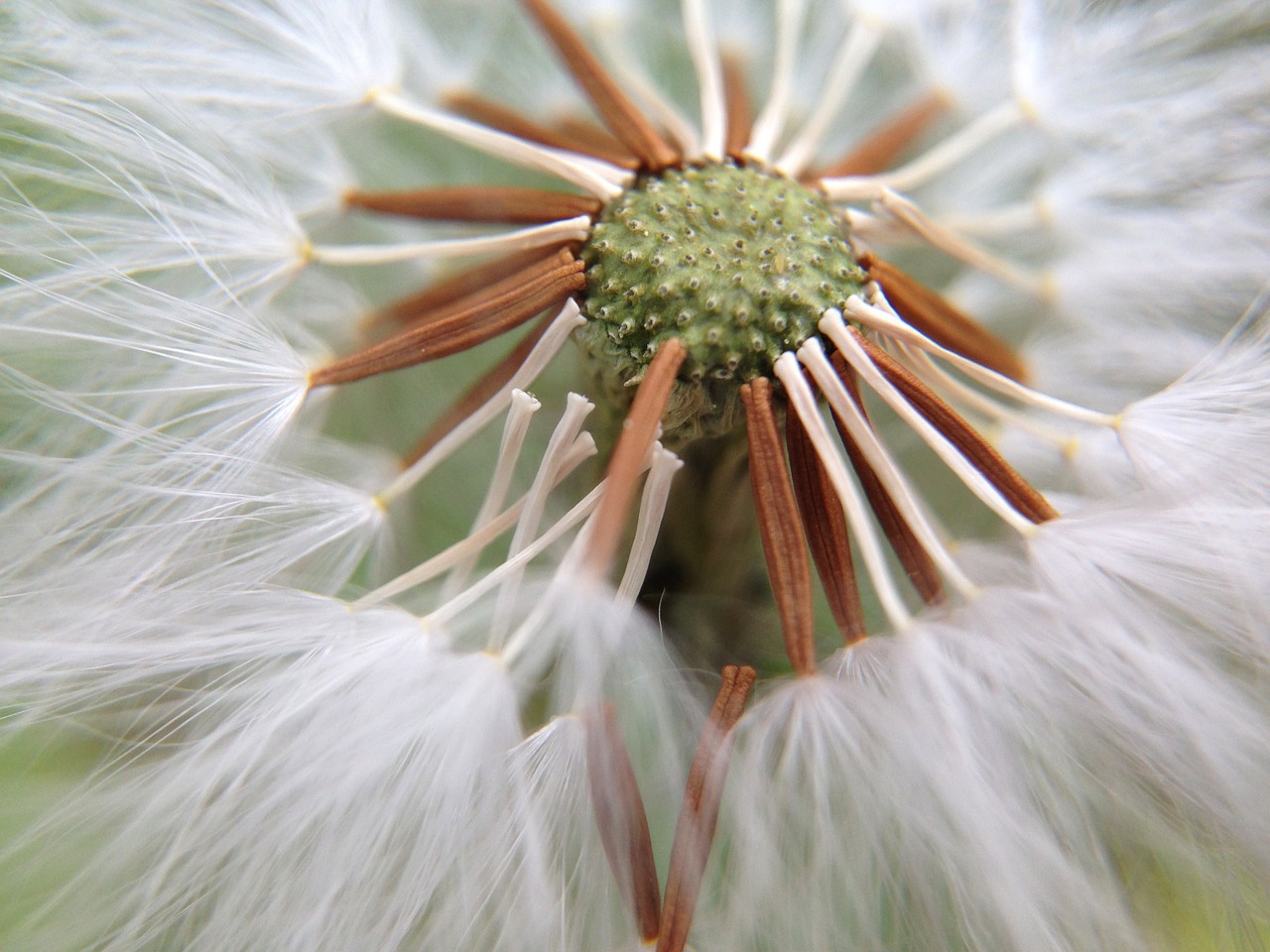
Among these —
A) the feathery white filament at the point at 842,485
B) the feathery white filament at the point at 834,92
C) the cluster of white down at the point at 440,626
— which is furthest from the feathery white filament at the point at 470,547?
the feathery white filament at the point at 834,92

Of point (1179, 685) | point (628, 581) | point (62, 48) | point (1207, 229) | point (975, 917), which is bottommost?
point (975, 917)

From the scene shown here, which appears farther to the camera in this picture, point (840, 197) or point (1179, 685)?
point (840, 197)

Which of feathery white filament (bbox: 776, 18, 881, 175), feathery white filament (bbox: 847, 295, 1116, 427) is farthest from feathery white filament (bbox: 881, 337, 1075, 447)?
feathery white filament (bbox: 776, 18, 881, 175)

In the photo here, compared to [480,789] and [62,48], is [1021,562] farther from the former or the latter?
[62,48]

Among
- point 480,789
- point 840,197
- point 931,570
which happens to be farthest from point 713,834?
point 840,197

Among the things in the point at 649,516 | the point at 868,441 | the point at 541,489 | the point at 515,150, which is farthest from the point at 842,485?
the point at 515,150

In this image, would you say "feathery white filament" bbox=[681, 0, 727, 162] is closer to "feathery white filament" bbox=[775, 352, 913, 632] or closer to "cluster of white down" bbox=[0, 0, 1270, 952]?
"cluster of white down" bbox=[0, 0, 1270, 952]

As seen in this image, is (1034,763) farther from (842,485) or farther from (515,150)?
(515,150)
